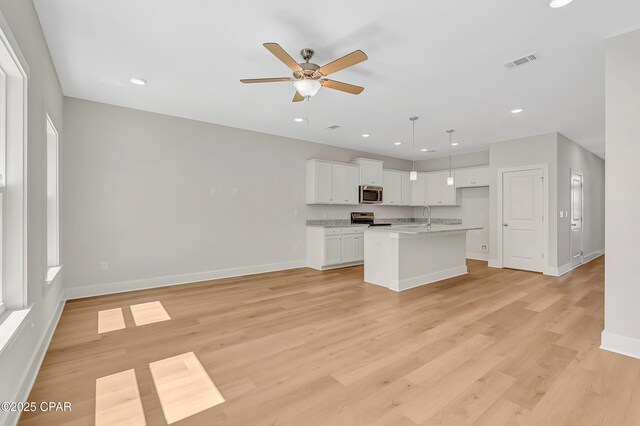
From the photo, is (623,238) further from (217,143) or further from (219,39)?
(217,143)

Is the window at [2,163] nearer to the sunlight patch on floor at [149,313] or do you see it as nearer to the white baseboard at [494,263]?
the sunlight patch on floor at [149,313]

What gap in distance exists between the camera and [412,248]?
4.76 m

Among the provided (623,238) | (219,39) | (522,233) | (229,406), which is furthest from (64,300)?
(522,233)

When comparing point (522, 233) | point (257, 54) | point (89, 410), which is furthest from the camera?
point (522, 233)

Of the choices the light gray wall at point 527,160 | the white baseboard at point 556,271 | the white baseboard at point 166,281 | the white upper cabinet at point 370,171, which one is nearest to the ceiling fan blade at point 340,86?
the white baseboard at point 166,281

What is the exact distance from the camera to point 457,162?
791 centimetres

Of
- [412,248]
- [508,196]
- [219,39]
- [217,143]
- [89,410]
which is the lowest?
[89,410]

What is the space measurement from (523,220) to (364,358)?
5265 mm

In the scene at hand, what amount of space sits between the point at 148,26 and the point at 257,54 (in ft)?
3.02

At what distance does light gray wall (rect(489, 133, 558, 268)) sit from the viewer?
18.6 ft

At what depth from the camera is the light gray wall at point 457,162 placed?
741cm

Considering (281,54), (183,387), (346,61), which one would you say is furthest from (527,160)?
(183,387)

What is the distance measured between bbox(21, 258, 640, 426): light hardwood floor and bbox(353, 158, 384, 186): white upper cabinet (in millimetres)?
3458

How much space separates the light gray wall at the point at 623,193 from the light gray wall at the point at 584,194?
363 cm
